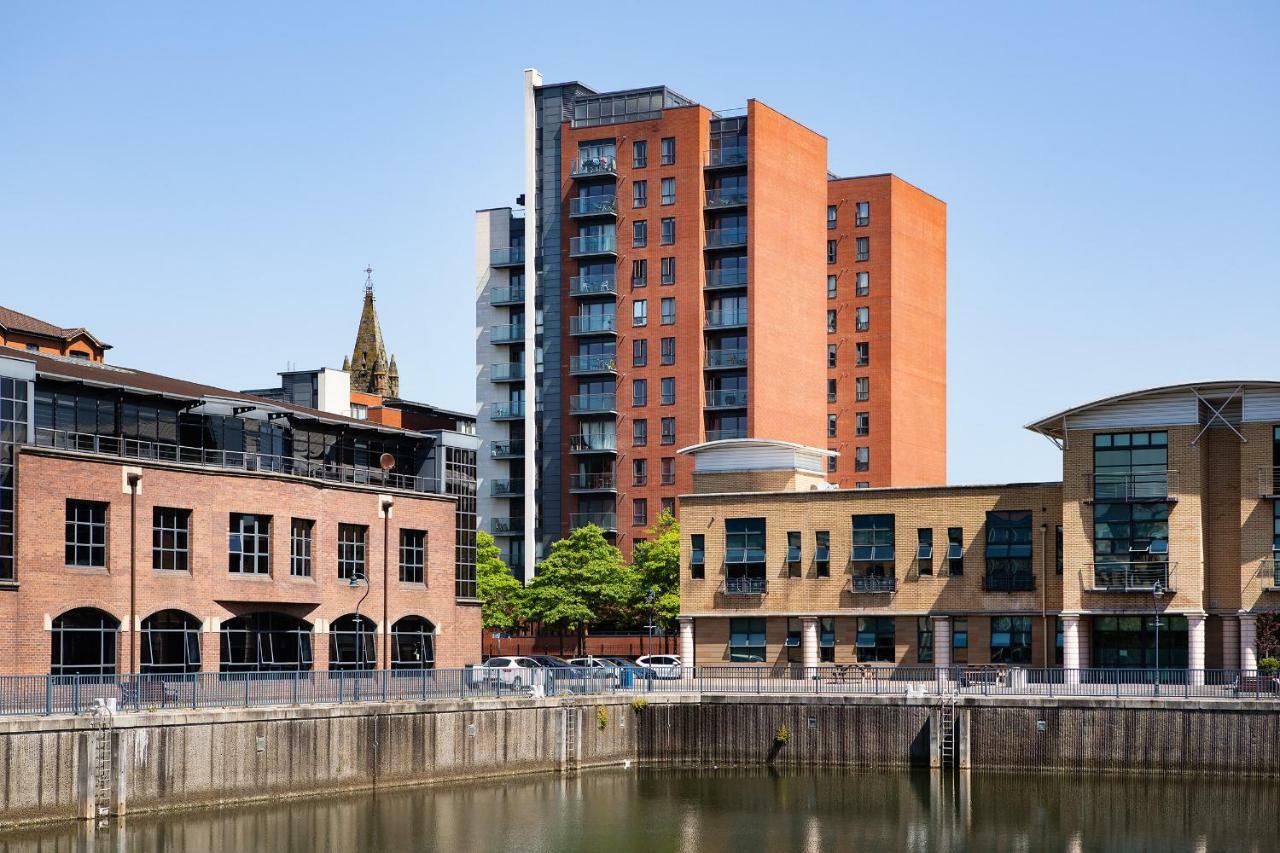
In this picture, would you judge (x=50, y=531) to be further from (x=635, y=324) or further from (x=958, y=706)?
(x=635, y=324)

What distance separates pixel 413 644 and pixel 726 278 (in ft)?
148

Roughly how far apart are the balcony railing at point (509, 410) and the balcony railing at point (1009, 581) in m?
54.5

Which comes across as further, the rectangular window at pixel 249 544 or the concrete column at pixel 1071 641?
the concrete column at pixel 1071 641

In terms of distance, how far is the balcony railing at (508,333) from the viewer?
5128 inches

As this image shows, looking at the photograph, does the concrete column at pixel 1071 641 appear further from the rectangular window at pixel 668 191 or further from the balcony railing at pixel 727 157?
the rectangular window at pixel 668 191

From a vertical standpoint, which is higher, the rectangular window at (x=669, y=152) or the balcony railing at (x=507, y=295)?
the rectangular window at (x=669, y=152)

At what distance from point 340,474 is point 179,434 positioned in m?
9.25

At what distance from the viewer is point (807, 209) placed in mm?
127500

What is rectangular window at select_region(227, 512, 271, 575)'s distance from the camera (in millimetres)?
73188

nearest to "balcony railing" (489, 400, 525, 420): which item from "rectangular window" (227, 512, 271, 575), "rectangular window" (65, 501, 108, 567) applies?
"rectangular window" (227, 512, 271, 575)

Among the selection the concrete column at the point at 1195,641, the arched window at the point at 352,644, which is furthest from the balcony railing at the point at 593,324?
the concrete column at the point at 1195,641

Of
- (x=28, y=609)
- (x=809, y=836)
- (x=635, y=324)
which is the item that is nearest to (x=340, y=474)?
(x=28, y=609)

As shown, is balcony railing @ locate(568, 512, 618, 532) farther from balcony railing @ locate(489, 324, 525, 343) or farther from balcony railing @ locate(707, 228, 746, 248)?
balcony railing @ locate(707, 228, 746, 248)

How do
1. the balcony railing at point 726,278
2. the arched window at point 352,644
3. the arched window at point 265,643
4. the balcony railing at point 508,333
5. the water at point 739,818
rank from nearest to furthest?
the water at point 739,818
the arched window at point 265,643
the arched window at point 352,644
the balcony railing at point 726,278
the balcony railing at point 508,333
